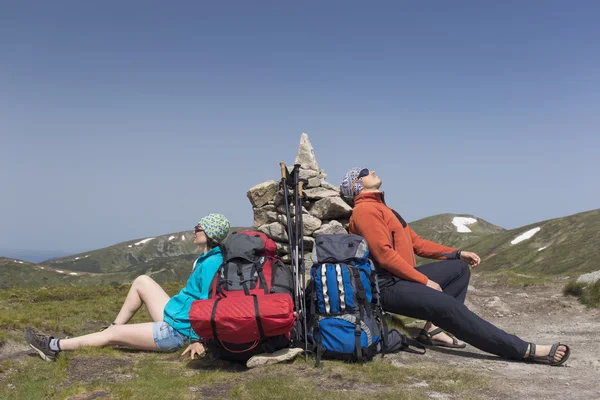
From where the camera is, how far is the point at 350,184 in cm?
1045

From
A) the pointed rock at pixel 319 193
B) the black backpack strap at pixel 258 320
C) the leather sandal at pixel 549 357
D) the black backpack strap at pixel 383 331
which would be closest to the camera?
the black backpack strap at pixel 258 320

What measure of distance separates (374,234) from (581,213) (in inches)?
6631

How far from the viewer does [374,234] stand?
8.98 metres

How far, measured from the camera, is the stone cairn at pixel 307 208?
13.9m

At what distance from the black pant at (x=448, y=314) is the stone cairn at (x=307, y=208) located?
497 centimetres

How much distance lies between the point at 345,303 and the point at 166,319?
13.0ft

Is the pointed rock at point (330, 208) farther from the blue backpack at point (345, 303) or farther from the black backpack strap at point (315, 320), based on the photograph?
the black backpack strap at point (315, 320)

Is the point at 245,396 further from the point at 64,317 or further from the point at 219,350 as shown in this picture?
the point at 64,317

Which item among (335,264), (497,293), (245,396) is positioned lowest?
(497,293)

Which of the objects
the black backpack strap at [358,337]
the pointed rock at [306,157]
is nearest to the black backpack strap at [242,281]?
the black backpack strap at [358,337]

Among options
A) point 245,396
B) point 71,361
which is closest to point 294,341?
point 245,396

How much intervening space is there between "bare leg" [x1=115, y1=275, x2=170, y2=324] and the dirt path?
5328mm

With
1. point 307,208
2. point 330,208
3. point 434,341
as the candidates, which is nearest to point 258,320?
point 434,341

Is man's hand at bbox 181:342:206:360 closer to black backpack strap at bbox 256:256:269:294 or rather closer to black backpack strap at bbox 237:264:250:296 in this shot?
black backpack strap at bbox 237:264:250:296
